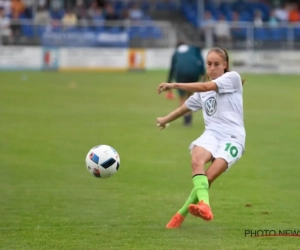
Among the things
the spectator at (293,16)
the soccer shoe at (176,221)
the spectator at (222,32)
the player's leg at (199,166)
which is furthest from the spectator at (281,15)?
the player's leg at (199,166)

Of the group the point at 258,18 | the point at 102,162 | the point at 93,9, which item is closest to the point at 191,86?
the point at 102,162

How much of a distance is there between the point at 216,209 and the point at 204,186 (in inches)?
73.3

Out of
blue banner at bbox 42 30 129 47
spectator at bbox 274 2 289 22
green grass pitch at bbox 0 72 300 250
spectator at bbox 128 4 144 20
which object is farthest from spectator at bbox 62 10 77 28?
spectator at bbox 274 2 289 22

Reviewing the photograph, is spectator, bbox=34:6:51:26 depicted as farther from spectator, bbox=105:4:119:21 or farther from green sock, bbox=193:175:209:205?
green sock, bbox=193:175:209:205

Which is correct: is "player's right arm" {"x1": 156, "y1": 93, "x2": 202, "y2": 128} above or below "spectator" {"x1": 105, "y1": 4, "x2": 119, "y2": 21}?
above

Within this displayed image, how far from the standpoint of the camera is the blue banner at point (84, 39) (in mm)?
34406

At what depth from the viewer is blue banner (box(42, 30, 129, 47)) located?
34.4 meters

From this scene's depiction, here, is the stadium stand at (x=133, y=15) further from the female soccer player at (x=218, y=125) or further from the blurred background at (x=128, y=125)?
the female soccer player at (x=218, y=125)

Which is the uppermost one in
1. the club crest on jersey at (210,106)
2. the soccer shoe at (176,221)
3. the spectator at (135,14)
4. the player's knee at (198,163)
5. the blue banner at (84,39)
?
the club crest on jersey at (210,106)

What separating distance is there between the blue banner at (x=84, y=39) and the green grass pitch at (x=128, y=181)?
34.0ft

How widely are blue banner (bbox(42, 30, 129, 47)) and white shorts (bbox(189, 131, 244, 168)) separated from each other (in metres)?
26.9

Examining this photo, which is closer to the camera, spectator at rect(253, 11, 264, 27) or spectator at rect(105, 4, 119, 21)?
spectator at rect(105, 4, 119, 21)

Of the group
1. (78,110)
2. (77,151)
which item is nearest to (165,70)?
(78,110)

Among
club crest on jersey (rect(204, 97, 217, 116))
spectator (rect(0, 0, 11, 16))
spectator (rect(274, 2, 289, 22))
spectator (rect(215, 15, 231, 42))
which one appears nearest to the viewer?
club crest on jersey (rect(204, 97, 217, 116))
